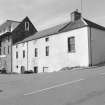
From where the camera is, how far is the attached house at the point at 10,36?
4456 centimetres

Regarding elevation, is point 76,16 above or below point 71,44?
above

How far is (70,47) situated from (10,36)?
20.5m

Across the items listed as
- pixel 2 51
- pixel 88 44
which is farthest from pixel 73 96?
pixel 2 51

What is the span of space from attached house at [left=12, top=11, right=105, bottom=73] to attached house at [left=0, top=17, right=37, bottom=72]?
6.87 m

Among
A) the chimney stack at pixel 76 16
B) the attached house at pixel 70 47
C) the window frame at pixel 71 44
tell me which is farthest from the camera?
the chimney stack at pixel 76 16

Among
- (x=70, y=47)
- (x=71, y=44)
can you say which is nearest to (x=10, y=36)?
(x=70, y=47)

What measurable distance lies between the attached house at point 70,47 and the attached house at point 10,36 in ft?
22.6

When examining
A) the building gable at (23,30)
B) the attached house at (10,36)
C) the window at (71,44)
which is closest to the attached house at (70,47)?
the window at (71,44)

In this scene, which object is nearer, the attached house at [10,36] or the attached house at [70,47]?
the attached house at [70,47]

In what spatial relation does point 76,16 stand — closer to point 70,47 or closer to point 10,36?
point 70,47

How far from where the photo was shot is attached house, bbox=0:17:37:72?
44.6m

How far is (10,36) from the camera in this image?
4469 cm

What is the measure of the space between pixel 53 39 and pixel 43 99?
23.2 meters

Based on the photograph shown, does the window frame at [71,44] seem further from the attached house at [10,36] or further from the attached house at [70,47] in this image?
the attached house at [10,36]
